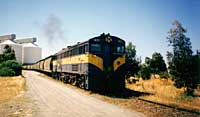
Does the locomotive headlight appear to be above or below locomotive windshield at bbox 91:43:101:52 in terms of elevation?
above

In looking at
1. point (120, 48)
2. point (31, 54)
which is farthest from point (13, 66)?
point (31, 54)

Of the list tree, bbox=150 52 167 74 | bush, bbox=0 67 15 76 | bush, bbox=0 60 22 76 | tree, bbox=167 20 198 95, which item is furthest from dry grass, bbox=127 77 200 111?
tree, bbox=150 52 167 74

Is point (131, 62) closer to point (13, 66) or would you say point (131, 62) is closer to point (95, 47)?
point (95, 47)

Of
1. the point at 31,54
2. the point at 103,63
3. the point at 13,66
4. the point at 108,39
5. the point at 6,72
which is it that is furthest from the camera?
the point at 31,54

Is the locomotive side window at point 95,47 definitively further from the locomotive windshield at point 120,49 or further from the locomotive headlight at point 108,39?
the locomotive windshield at point 120,49

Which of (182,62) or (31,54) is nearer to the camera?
(182,62)

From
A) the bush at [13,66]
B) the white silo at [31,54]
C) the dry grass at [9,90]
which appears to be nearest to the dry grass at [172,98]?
the dry grass at [9,90]

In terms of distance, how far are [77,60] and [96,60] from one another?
12.4ft

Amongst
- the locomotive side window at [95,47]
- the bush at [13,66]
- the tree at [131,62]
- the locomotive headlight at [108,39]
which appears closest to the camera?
the locomotive side window at [95,47]

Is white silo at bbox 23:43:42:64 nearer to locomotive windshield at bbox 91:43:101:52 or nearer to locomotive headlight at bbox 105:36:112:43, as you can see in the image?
locomotive headlight at bbox 105:36:112:43

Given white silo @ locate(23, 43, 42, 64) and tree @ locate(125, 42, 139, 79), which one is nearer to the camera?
tree @ locate(125, 42, 139, 79)

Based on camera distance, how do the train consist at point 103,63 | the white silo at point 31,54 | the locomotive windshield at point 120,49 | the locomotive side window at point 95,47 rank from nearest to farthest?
the train consist at point 103,63
the locomotive side window at point 95,47
the locomotive windshield at point 120,49
the white silo at point 31,54

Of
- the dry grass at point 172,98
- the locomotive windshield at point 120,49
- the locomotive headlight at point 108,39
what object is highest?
the locomotive headlight at point 108,39

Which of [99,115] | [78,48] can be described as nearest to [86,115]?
[99,115]
